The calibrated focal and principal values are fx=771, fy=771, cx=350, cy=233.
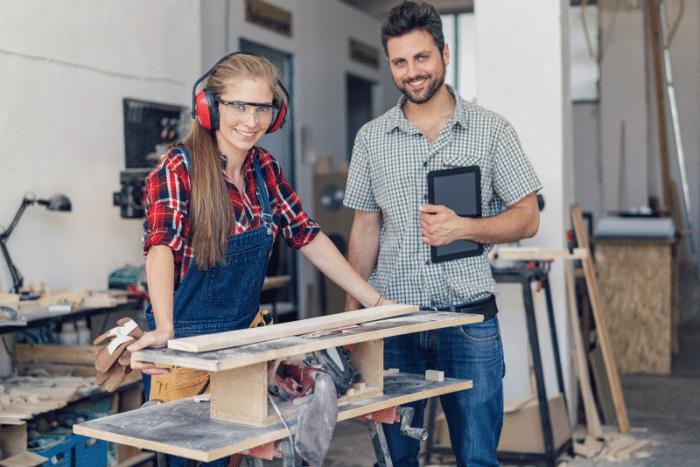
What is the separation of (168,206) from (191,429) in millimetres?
493

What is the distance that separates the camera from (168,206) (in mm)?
1718

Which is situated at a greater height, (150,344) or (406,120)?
(406,120)

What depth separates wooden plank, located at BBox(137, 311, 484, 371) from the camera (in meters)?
1.41

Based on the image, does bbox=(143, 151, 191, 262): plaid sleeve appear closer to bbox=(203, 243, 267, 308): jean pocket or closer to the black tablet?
bbox=(203, 243, 267, 308): jean pocket

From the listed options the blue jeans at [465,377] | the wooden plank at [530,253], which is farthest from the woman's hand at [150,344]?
the wooden plank at [530,253]

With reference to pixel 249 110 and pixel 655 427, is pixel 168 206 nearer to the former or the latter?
pixel 249 110

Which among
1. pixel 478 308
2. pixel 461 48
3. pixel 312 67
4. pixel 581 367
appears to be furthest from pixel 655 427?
pixel 461 48

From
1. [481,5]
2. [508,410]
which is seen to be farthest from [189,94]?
[508,410]

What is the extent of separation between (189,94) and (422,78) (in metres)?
2.69

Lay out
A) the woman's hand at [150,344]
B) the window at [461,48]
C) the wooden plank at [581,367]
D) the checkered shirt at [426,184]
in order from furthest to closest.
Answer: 1. the window at [461,48]
2. the wooden plank at [581,367]
3. the checkered shirt at [426,184]
4. the woman's hand at [150,344]

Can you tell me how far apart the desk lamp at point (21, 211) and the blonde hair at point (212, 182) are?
5.70 ft

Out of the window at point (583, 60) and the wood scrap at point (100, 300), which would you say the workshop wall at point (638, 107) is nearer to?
the window at point (583, 60)

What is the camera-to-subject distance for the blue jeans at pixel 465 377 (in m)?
2.09

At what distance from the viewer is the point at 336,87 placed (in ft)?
24.6
